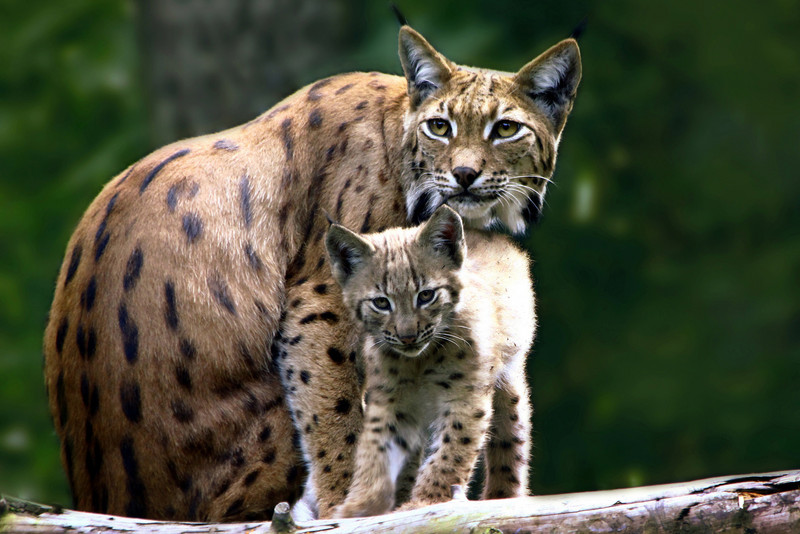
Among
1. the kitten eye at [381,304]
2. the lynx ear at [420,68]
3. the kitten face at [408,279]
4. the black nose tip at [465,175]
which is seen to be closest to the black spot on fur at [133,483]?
the kitten face at [408,279]

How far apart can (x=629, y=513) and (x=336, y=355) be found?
2190 millimetres

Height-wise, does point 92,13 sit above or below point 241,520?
above

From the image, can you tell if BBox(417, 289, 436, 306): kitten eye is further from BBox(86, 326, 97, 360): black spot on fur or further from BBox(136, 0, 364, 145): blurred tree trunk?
BBox(136, 0, 364, 145): blurred tree trunk

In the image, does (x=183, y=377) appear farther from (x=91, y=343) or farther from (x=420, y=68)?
(x=420, y=68)

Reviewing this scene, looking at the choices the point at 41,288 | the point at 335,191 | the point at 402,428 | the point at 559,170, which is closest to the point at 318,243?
the point at 335,191

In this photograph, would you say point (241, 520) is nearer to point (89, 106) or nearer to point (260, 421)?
point (260, 421)

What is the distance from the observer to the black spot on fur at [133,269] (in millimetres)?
6234

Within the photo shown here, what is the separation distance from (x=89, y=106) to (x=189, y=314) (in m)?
7.53

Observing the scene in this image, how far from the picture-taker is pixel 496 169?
6199 millimetres

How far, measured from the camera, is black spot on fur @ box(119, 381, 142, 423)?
20.1ft

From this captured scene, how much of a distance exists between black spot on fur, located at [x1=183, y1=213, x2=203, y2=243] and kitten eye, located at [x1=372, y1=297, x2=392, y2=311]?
122 cm

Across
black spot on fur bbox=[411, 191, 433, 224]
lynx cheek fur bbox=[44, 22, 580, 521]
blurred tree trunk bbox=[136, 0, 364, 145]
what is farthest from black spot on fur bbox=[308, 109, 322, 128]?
blurred tree trunk bbox=[136, 0, 364, 145]

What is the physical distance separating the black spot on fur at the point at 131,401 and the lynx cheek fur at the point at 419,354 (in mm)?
1225

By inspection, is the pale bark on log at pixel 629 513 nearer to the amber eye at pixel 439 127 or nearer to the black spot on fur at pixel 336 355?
the black spot on fur at pixel 336 355
